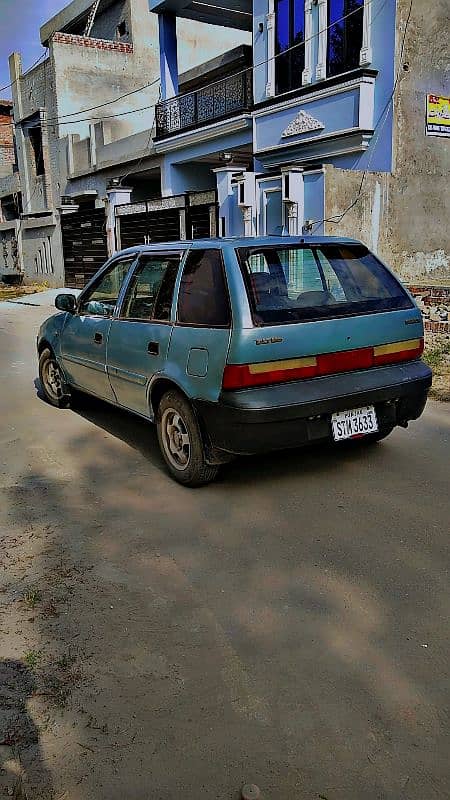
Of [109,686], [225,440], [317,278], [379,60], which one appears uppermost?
[379,60]

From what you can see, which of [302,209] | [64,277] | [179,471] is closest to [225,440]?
[179,471]

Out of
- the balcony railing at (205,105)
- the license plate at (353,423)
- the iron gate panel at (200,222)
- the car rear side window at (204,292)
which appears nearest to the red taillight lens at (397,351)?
the license plate at (353,423)

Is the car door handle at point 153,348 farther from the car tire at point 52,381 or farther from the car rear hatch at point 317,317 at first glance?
the car tire at point 52,381

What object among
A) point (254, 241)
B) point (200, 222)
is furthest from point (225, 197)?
point (254, 241)

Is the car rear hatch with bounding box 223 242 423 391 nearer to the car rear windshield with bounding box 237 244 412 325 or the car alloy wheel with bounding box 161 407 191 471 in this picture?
the car rear windshield with bounding box 237 244 412 325

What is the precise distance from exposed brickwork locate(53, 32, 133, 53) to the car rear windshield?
24713 mm

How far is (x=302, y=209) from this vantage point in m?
12.4

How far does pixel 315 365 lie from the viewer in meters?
4.40

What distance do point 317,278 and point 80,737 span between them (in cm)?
333

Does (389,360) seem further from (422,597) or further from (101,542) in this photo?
(101,542)

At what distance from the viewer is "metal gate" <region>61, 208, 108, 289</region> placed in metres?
21.4

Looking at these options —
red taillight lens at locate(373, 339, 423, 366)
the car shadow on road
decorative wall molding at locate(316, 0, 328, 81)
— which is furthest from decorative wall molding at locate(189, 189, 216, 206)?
the car shadow on road

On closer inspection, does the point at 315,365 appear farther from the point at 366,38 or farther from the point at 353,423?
the point at 366,38

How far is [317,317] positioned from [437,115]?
35.9 feet
